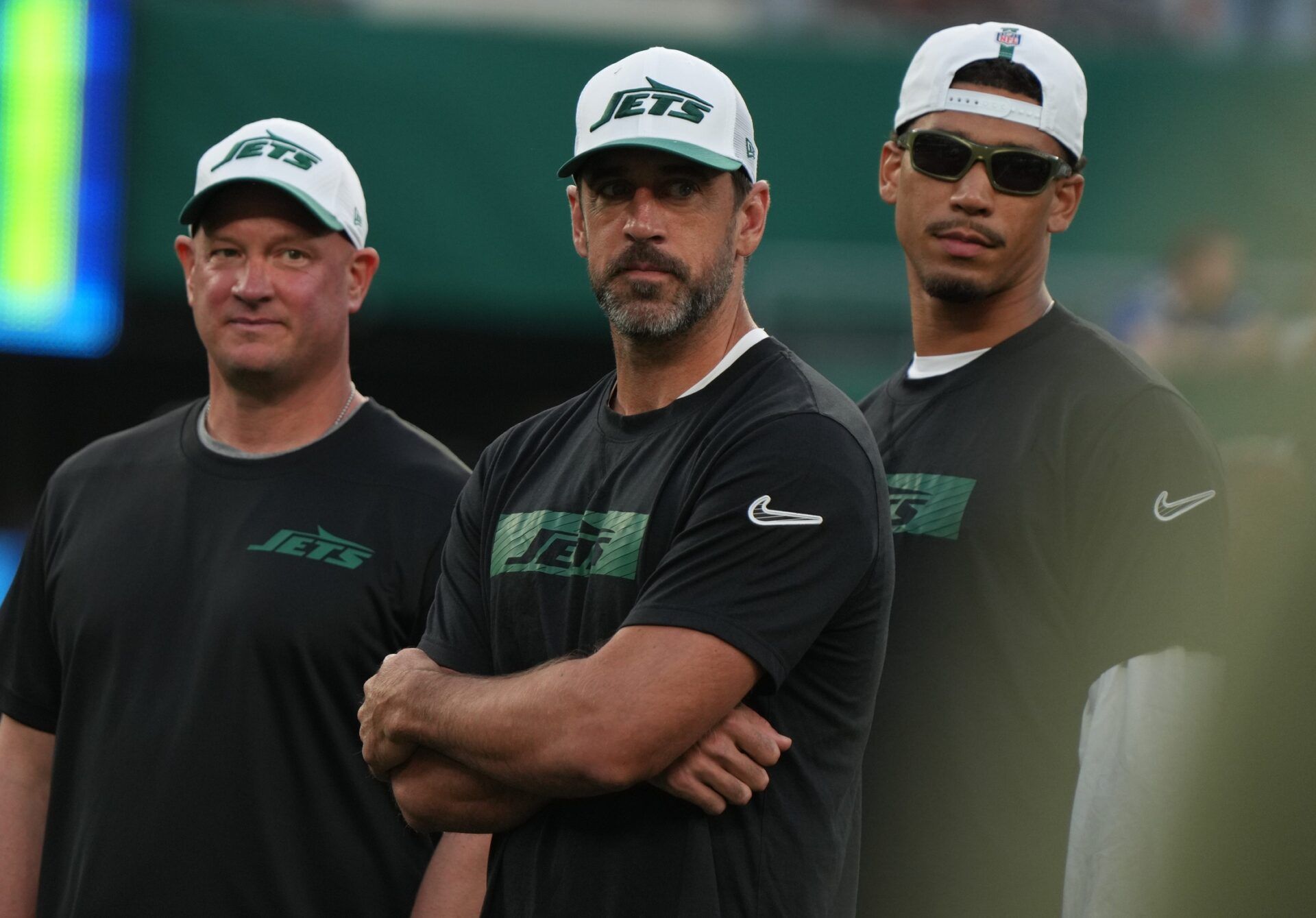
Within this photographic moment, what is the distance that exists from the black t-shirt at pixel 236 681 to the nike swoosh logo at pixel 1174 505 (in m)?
1.43

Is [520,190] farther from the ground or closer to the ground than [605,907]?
farther from the ground

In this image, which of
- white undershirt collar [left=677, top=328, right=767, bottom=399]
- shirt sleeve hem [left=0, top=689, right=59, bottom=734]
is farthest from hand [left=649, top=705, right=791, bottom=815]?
shirt sleeve hem [left=0, top=689, right=59, bottom=734]

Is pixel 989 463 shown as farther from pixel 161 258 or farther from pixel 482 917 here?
pixel 161 258

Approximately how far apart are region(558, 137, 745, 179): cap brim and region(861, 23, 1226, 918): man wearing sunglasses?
0.65 metres

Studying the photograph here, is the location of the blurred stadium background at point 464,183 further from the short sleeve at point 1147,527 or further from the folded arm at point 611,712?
the folded arm at point 611,712

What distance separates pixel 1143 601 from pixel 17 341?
24.0 feet

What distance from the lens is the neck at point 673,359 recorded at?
2.97m

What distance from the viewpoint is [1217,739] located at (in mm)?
1040

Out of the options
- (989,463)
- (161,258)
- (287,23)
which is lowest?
(989,463)

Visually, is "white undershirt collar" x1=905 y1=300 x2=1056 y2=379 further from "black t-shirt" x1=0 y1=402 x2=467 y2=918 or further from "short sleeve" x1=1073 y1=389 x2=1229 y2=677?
"black t-shirt" x1=0 y1=402 x2=467 y2=918

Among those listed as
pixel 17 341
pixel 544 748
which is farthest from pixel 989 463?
pixel 17 341

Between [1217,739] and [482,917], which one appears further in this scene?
[482,917]

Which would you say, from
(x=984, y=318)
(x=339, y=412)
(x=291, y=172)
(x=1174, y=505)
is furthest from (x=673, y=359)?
(x=291, y=172)

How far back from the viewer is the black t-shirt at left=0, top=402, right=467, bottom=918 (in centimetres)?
337
